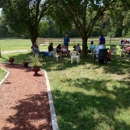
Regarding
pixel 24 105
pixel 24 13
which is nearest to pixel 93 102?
pixel 24 105

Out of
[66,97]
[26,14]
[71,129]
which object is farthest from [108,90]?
[26,14]

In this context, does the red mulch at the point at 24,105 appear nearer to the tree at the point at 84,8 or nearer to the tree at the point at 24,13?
the tree at the point at 84,8

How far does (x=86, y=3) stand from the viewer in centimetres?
1650

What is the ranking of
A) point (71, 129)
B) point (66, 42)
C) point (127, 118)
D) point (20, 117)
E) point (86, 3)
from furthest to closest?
point (66, 42), point (86, 3), point (20, 117), point (127, 118), point (71, 129)

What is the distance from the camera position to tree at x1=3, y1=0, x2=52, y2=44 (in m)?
19.3

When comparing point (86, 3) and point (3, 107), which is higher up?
point (86, 3)

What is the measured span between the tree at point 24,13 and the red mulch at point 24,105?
36.5 feet

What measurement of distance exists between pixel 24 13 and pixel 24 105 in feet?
47.2

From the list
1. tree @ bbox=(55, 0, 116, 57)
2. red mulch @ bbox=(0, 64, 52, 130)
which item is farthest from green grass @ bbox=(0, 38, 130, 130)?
tree @ bbox=(55, 0, 116, 57)

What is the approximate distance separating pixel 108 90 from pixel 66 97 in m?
1.55

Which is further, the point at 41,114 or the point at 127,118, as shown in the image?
the point at 41,114

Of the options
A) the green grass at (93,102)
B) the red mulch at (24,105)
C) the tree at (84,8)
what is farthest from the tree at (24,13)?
the green grass at (93,102)

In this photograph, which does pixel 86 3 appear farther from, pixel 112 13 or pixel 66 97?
pixel 66 97

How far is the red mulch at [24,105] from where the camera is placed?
5.07m
